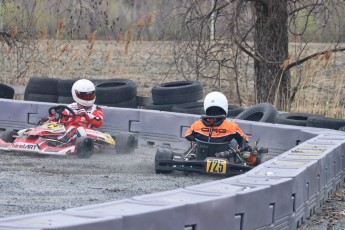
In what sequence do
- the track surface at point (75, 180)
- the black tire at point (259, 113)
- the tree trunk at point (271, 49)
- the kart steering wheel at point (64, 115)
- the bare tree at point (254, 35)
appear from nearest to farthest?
the track surface at point (75, 180)
the kart steering wheel at point (64, 115)
the black tire at point (259, 113)
the bare tree at point (254, 35)
the tree trunk at point (271, 49)

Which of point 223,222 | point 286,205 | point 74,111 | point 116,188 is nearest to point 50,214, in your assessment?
point 223,222

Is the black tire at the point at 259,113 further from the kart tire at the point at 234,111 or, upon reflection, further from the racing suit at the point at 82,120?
the racing suit at the point at 82,120

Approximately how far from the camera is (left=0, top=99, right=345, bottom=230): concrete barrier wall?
19.8 feet

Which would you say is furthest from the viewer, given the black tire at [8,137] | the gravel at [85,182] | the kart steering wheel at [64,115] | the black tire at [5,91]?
the black tire at [5,91]

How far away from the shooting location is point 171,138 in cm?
1438

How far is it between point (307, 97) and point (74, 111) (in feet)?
24.1

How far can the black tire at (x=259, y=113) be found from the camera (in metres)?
14.2

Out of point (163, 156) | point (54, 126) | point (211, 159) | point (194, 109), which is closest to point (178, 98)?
point (194, 109)

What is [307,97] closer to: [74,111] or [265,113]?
[265,113]

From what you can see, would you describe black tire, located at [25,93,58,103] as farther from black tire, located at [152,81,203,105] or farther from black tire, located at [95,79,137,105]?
black tire, located at [152,81,203,105]

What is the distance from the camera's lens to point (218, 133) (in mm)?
12070

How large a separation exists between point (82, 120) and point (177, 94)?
2344mm

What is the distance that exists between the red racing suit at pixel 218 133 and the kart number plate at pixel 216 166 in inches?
23.5

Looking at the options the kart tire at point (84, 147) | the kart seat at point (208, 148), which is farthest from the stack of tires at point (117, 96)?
the kart seat at point (208, 148)
